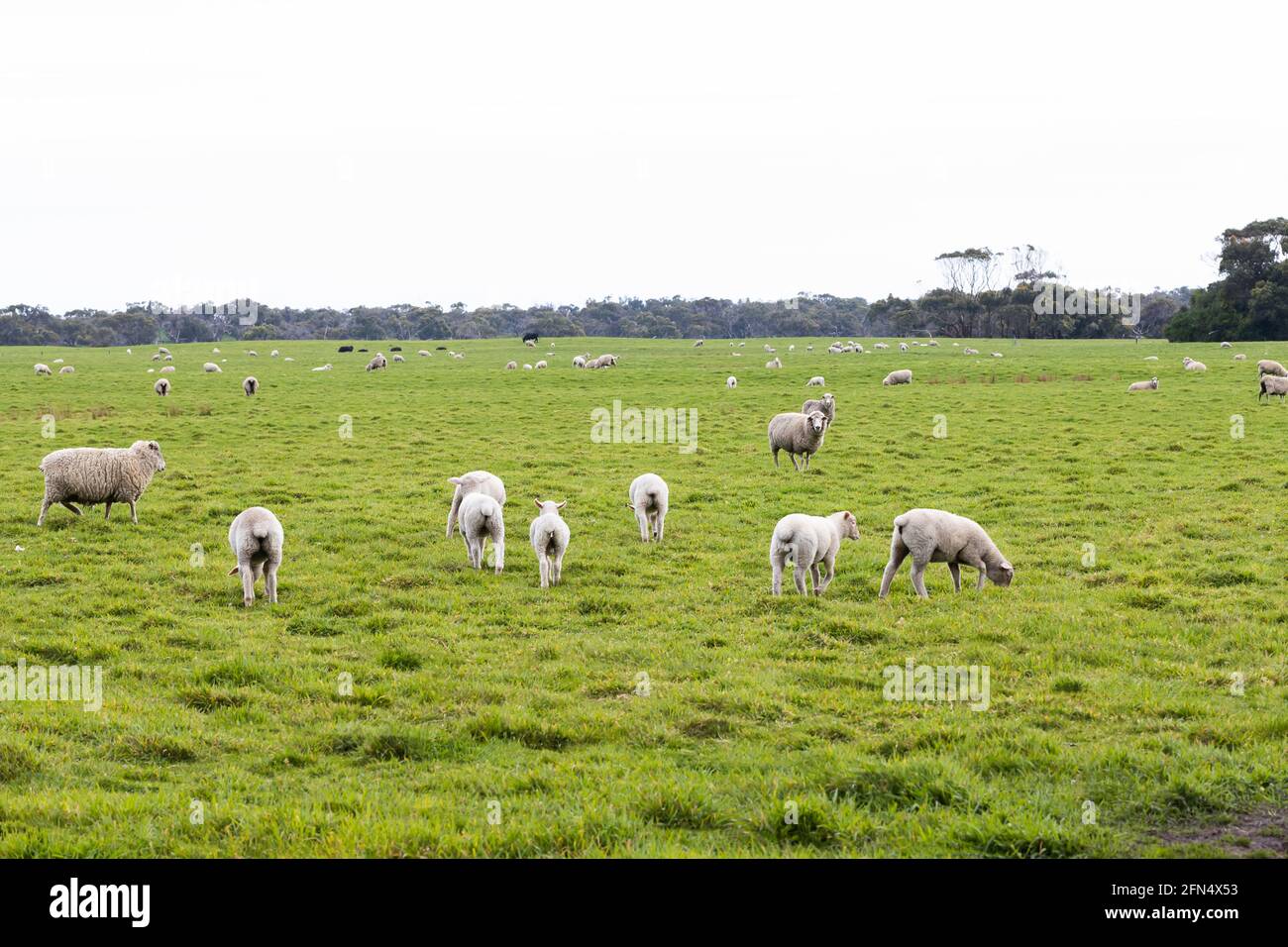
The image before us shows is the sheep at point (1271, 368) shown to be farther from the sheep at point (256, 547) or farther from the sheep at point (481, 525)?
the sheep at point (256, 547)

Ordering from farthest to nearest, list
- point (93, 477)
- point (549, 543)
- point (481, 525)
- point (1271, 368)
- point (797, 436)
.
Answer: point (1271, 368)
point (797, 436)
point (93, 477)
point (481, 525)
point (549, 543)

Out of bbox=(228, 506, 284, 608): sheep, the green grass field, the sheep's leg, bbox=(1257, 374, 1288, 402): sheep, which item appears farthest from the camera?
bbox=(1257, 374, 1288, 402): sheep

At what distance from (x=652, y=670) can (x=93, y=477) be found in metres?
12.2

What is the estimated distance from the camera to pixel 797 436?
24062mm

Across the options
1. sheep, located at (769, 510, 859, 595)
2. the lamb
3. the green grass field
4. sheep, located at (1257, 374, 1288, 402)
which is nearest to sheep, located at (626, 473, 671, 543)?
the green grass field

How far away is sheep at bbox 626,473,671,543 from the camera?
15.9 m

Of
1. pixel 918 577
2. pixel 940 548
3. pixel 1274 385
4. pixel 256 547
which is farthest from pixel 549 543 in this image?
pixel 1274 385

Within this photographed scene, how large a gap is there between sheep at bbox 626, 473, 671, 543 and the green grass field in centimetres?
38

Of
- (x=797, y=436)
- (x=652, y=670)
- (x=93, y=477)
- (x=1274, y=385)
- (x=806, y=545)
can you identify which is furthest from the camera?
(x=1274, y=385)

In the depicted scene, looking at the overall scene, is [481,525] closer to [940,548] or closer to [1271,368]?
[940,548]

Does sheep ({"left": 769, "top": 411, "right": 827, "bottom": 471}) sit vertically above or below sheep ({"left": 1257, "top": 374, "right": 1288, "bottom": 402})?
below

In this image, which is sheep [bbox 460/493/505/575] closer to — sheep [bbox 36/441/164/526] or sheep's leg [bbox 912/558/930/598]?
sheep's leg [bbox 912/558/930/598]

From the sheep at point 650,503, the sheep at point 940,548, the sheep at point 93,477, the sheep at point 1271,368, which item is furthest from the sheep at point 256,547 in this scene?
the sheep at point 1271,368
